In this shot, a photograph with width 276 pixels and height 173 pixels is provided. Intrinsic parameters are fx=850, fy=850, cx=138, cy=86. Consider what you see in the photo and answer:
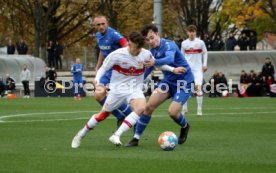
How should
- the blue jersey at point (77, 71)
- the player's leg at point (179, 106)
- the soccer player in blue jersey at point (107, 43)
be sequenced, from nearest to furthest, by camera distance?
1. the player's leg at point (179, 106)
2. the soccer player in blue jersey at point (107, 43)
3. the blue jersey at point (77, 71)

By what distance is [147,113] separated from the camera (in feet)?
50.6

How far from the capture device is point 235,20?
5850cm

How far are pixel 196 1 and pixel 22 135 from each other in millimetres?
39549

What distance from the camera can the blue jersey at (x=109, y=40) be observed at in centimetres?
1833

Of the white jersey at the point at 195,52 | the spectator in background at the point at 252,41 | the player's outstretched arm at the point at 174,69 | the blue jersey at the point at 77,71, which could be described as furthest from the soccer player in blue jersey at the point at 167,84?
the spectator in background at the point at 252,41

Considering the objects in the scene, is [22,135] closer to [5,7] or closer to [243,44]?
[243,44]

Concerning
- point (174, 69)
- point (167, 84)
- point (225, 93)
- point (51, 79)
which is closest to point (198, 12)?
point (225, 93)

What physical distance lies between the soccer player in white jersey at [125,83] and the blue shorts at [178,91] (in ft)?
2.60

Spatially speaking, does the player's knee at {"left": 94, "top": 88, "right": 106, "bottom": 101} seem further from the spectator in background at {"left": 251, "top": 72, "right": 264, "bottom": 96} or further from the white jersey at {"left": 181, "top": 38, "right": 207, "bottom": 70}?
the spectator in background at {"left": 251, "top": 72, "right": 264, "bottom": 96}

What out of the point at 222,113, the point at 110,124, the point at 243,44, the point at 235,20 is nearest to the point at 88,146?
the point at 110,124

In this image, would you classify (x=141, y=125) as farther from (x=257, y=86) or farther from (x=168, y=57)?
(x=257, y=86)

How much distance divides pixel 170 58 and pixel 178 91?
1.06 meters

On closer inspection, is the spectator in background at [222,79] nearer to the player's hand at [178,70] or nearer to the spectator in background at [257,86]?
the spectator in background at [257,86]

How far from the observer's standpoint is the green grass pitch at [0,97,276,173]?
1166 centimetres
